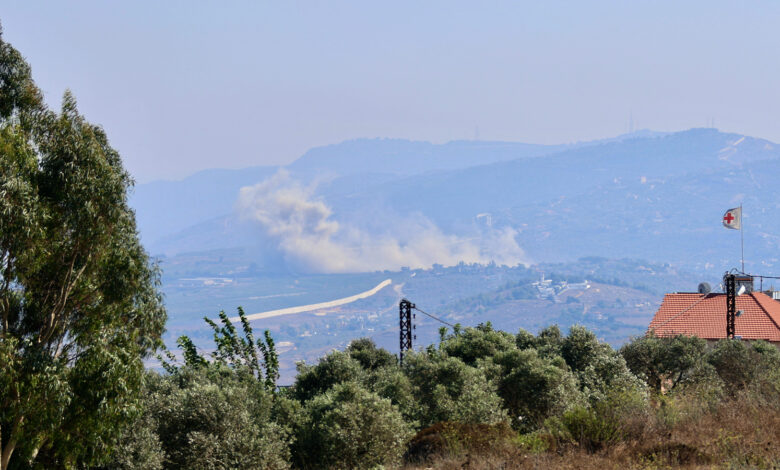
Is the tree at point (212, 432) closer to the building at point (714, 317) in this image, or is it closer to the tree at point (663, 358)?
the tree at point (663, 358)

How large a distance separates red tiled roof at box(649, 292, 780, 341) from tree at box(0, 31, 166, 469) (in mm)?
52408

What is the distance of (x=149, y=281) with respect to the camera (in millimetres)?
23969

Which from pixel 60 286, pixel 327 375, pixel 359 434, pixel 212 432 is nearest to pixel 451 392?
pixel 327 375

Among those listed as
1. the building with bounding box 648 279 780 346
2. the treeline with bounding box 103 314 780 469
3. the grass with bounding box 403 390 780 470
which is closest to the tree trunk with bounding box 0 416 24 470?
the treeline with bounding box 103 314 780 469

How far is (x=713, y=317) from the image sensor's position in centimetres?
6969

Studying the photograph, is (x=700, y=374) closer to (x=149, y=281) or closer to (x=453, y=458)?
(x=453, y=458)

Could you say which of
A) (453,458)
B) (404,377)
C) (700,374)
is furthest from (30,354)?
(700,374)

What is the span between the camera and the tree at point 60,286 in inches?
726

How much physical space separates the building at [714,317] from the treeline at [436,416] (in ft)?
113

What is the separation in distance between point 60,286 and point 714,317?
60452mm

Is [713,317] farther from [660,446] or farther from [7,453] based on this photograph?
[7,453]

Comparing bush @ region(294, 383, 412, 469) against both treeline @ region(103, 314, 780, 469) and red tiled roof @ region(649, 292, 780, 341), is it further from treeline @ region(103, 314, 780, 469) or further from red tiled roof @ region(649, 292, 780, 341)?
red tiled roof @ region(649, 292, 780, 341)

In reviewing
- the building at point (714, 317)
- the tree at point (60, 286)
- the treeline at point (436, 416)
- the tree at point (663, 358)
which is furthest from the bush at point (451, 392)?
the building at point (714, 317)

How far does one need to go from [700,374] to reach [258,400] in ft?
69.5
